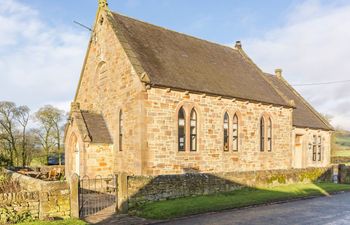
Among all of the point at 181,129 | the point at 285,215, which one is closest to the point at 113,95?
the point at 181,129

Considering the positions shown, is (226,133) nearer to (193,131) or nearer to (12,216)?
(193,131)

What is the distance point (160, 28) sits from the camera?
2784 centimetres

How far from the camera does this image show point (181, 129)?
22.0 meters

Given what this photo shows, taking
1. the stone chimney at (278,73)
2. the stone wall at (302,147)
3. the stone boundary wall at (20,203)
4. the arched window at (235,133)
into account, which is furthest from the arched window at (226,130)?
the stone chimney at (278,73)

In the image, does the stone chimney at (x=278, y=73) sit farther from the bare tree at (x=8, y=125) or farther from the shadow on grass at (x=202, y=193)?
the bare tree at (x=8, y=125)

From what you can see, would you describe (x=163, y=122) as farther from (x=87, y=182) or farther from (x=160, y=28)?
(x=160, y=28)

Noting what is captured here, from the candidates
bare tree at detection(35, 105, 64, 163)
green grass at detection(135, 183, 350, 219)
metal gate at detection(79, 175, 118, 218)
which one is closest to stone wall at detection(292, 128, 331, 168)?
green grass at detection(135, 183, 350, 219)

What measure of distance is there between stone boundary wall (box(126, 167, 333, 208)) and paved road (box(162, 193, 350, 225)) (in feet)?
7.69

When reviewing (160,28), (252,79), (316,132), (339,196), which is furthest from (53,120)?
(339,196)

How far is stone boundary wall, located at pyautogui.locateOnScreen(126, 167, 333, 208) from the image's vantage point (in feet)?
49.0

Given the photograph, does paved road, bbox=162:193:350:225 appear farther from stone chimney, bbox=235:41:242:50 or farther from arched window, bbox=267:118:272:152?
stone chimney, bbox=235:41:242:50

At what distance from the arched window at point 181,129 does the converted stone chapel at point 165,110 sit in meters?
0.06

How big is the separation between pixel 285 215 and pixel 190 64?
537 inches

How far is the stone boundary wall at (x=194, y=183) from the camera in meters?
14.9
